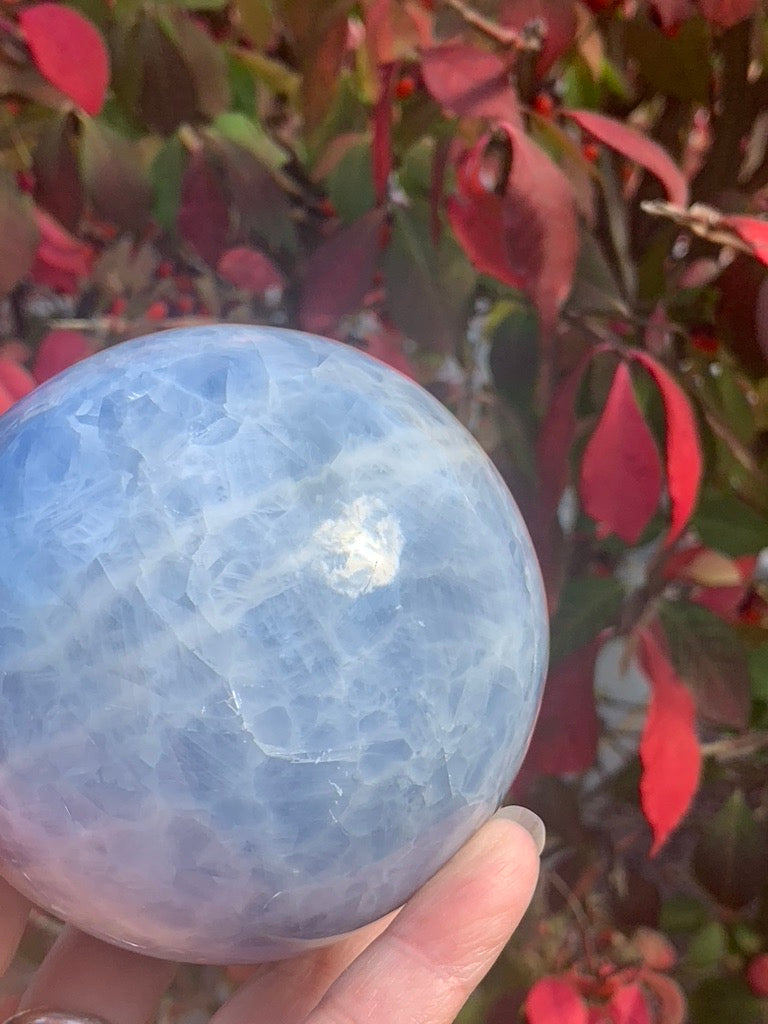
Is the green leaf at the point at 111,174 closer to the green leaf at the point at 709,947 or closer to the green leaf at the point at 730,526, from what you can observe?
the green leaf at the point at 730,526

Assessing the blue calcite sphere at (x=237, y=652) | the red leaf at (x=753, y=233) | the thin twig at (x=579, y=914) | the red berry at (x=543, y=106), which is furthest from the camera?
Result: the thin twig at (x=579, y=914)

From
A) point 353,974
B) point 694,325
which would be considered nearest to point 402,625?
point 353,974

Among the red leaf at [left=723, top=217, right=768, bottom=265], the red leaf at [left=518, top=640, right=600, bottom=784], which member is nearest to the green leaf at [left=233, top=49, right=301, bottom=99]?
the red leaf at [left=723, top=217, right=768, bottom=265]

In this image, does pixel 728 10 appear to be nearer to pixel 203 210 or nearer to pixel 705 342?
pixel 705 342

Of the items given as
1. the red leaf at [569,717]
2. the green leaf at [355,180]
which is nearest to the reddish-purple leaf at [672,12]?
the green leaf at [355,180]

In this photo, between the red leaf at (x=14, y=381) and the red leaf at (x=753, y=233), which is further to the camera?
the red leaf at (x=14, y=381)

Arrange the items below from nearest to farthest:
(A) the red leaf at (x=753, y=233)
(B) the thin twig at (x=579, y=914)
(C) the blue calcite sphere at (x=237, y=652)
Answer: (C) the blue calcite sphere at (x=237, y=652) < (A) the red leaf at (x=753, y=233) < (B) the thin twig at (x=579, y=914)

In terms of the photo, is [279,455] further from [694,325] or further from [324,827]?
[694,325]
